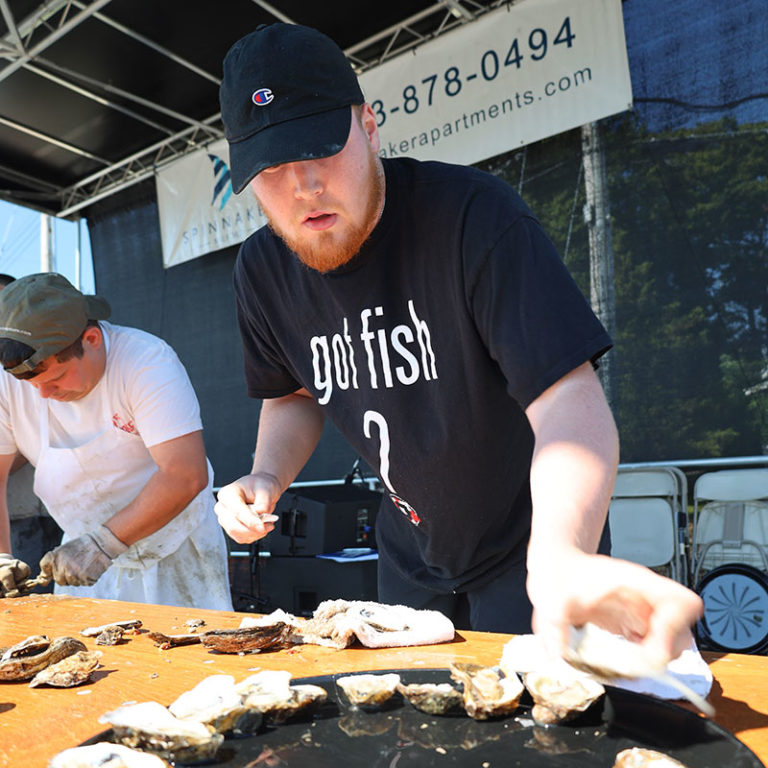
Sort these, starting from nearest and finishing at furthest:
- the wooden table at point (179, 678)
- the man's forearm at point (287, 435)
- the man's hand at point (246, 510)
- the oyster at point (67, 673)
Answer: the wooden table at point (179, 678), the oyster at point (67, 673), the man's hand at point (246, 510), the man's forearm at point (287, 435)

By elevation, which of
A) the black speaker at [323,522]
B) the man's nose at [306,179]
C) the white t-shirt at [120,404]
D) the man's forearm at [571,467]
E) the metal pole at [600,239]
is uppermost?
the metal pole at [600,239]

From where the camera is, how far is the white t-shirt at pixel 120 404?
2205 mm

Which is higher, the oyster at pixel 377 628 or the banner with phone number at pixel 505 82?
the banner with phone number at pixel 505 82

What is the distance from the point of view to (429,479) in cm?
133

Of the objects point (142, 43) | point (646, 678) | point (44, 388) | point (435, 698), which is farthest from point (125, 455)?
point (142, 43)

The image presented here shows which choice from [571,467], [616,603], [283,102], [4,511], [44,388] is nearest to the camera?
[616,603]

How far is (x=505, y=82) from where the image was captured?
4.58 metres

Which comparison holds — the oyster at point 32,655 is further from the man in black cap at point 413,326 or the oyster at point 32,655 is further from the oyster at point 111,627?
the man in black cap at point 413,326

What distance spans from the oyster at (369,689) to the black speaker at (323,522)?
3.67m

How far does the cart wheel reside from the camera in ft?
11.6

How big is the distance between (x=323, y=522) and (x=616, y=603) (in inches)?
158

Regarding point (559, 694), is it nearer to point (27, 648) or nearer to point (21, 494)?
point (27, 648)

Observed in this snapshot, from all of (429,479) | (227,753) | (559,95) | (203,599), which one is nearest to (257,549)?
(203,599)

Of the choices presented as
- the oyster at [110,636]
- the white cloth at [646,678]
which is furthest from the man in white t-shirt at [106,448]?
the white cloth at [646,678]
